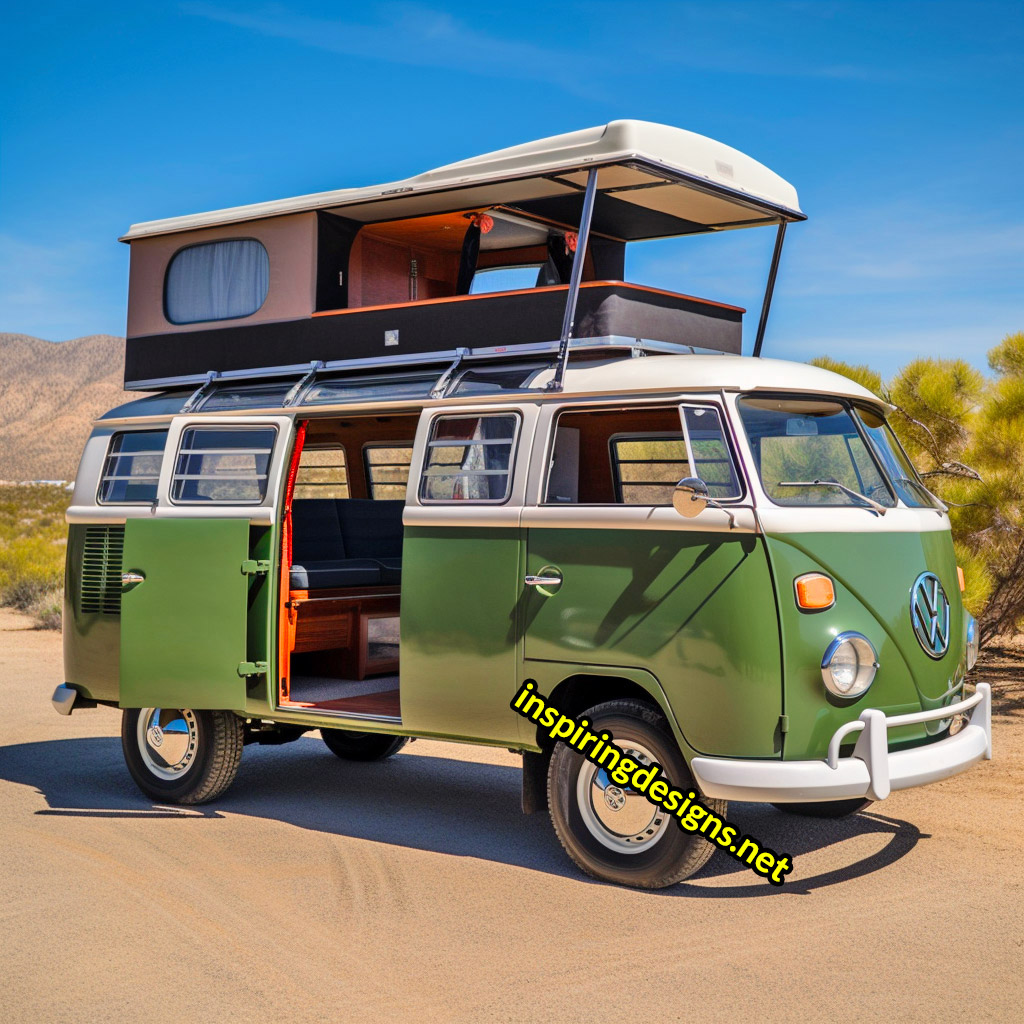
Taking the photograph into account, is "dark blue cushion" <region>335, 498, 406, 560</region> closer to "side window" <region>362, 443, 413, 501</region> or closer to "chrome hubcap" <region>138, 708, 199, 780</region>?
"side window" <region>362, 443, 413, 501</region>

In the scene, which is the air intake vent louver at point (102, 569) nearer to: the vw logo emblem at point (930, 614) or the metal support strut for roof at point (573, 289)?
the metal support strut for roof at point (573, 289)

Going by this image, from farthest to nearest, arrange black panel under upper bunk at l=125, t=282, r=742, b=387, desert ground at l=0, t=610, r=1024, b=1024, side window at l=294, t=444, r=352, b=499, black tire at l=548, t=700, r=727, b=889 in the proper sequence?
side window at l=294, t=444, r=352, b=499 < black panel under upper bunk at l=125, t=282, r=742, b=387 < black tire at l=548, t=700, r=727, b=889 < desert ground at l=0, t=610, r=1024, b=1024

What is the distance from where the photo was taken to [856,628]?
19.5ft

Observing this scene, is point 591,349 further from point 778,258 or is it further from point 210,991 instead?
point 210,991

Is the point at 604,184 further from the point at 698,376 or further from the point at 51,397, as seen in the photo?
the point at 51,397

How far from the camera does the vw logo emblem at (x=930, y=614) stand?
6.25 meters

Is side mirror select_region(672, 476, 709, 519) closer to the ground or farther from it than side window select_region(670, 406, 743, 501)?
closer to the ground

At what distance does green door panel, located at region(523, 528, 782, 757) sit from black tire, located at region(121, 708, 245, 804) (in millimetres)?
2541

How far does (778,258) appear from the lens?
847 cm

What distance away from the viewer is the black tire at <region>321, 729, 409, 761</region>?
9727mm

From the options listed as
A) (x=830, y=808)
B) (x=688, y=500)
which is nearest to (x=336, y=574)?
(x=830, y=808)

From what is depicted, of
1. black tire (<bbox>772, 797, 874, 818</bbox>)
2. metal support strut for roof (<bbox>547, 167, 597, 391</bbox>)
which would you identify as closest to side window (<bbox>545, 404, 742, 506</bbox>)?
metal support strut for roof (<bbox>547, 167, 597, 391</bbox>)

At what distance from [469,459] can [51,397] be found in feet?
337

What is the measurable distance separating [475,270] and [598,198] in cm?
91
